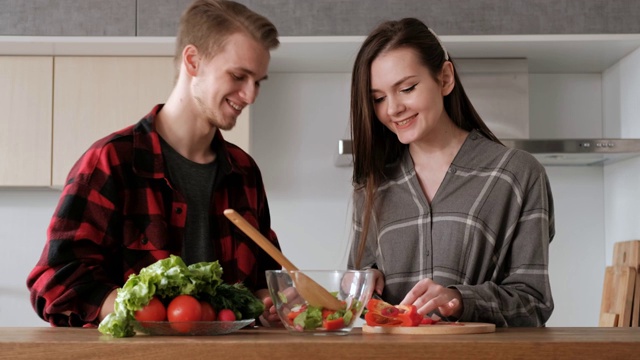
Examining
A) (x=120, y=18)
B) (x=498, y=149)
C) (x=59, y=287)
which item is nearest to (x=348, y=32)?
(x=120, y=18)

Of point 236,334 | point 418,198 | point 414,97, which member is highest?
point 414,97

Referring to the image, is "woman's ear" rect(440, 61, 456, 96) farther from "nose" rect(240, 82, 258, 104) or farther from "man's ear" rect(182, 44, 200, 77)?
"man's ear" rect(182, 44, 200, 77)

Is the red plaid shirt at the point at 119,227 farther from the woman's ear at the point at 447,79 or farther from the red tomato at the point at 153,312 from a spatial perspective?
the woman's ear at the point at 447,79

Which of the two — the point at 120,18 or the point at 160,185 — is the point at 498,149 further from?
the point at 120,18

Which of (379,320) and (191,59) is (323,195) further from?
(379,320)

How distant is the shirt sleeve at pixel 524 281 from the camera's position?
1595 millimetres

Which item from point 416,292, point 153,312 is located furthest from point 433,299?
point 153,312

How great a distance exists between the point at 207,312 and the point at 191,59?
74 cm

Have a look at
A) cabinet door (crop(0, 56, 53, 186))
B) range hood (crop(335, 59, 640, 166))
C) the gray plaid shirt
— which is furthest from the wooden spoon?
cabinet door (crop(0, 56, 53, 186))

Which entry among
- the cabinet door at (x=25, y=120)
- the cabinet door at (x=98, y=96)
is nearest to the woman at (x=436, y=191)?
the cabinet door at (x=98, y=96)

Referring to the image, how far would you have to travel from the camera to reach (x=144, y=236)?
5.53ft

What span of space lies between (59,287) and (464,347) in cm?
74

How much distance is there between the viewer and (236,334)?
129cm

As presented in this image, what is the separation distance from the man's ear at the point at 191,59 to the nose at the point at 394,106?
40cm
